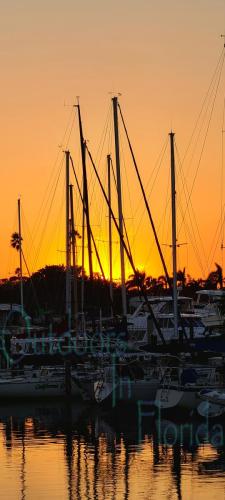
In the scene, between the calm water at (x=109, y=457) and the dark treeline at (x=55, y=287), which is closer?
the calm water at (x=109, y=457)

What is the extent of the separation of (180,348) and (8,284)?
93.0 metres

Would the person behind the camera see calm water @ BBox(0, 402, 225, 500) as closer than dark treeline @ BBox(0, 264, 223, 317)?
Yes

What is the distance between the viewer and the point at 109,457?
37.6 metres

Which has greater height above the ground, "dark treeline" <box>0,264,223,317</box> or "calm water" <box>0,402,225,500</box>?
"dark treeline" <box>0,264,223,317</box>

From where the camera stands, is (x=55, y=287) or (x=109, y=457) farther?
(x=55, y=287)

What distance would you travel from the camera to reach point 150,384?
179 feet

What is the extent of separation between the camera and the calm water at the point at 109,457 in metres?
30.8

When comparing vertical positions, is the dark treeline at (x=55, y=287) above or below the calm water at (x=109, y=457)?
above

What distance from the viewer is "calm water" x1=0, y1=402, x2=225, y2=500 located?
101 feet

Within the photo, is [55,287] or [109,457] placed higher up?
[55,287]

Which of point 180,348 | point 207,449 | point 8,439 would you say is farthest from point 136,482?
point 180,348

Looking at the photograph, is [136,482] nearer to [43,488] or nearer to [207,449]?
[43,488]

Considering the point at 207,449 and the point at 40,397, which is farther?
the point at 40,397

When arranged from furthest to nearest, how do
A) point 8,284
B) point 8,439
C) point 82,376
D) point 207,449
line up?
point 8,284 < point 82,376 < point 8,439 < point 207,449
